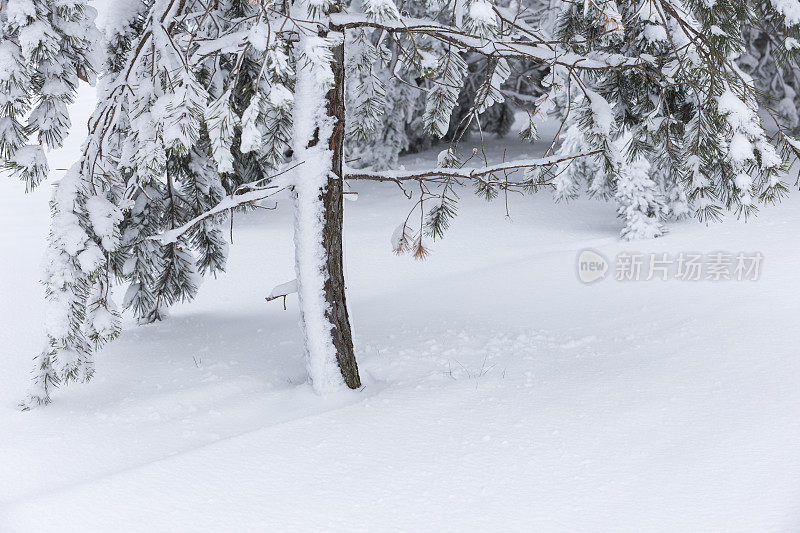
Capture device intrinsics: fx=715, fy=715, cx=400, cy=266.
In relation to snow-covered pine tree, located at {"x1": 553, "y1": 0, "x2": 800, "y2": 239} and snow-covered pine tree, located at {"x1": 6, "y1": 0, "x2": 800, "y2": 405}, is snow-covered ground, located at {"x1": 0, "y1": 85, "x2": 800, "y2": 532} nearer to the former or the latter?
snow-covered pine tree, located at {"x1": 6, "y1": 0, "x2": 800, "y2": 405}

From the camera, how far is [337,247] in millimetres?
4699

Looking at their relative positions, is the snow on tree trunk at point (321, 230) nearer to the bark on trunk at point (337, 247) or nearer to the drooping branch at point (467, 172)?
the bark on trunk at point (337, 247)

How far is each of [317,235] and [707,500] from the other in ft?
8.81

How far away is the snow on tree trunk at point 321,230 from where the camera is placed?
4508 mm

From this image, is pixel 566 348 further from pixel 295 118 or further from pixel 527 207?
pixel 527 207

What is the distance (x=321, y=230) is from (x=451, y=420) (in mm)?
1463
